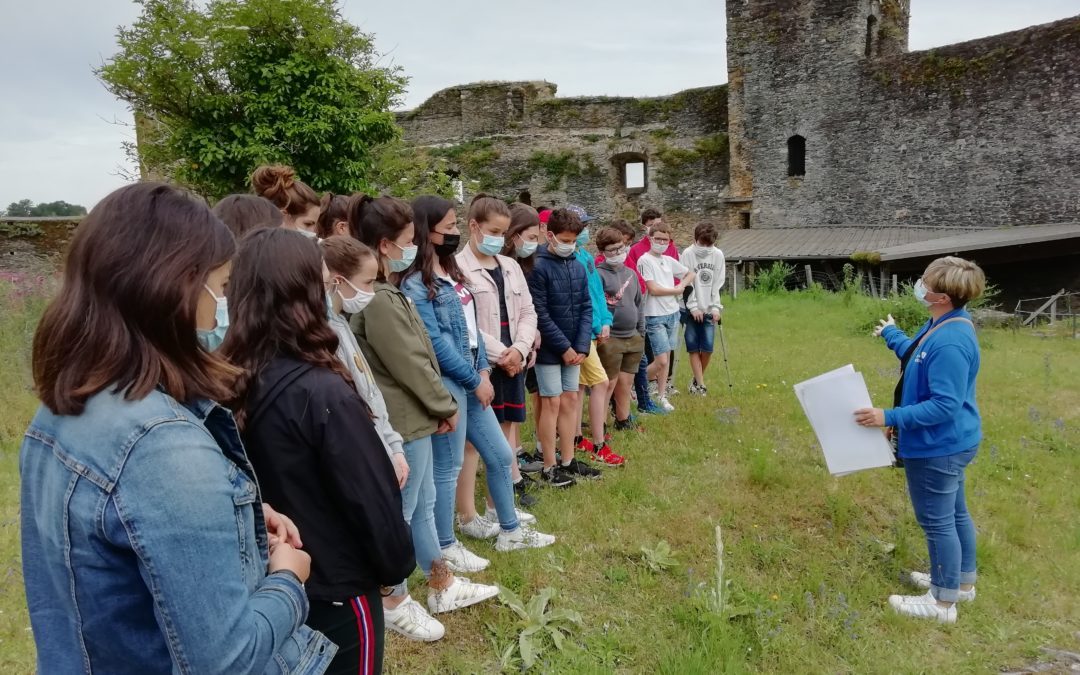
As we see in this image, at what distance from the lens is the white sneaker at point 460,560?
3342 mm

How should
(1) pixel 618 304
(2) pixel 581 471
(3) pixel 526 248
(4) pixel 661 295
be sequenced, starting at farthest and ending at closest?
1. (4) pixel 661 295
2. (1) pixel 618 304
3. (2) pixel 581 471
4. (3) pixel 526 248

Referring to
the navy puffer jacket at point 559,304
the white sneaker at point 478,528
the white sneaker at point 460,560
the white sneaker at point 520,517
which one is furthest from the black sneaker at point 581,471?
the white sneaker at point 460,560

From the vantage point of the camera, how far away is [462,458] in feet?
11.0

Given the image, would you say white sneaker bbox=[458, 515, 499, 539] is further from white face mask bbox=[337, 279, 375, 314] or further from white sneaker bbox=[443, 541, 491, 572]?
white face mask bbox=[337, 279, 375, 314]

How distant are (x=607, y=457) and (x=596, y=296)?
3.98 feet

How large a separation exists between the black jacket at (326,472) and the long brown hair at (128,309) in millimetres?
485

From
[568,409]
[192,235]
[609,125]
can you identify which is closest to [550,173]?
[609,125]

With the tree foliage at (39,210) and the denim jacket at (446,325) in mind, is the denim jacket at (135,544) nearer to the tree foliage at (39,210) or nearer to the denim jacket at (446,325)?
the denim jacket at (446,325)

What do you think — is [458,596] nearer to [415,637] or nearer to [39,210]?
[415,637]

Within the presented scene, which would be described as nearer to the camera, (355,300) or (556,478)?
(355,300)

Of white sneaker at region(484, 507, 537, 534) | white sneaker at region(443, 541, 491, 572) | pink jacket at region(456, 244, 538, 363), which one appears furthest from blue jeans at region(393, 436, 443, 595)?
pink jacket at region(456, 244, 538, 363)

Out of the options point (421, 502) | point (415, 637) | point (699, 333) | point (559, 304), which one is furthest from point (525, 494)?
point (699, 333)

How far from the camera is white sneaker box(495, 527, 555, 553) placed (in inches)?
140

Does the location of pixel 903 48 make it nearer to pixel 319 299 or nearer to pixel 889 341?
pixel 889 341
